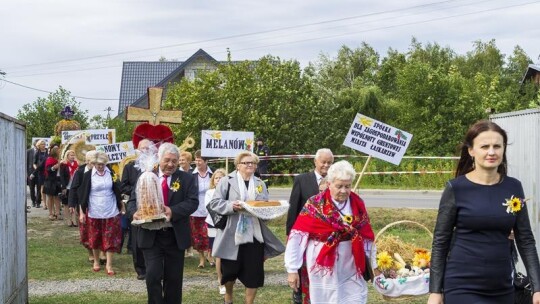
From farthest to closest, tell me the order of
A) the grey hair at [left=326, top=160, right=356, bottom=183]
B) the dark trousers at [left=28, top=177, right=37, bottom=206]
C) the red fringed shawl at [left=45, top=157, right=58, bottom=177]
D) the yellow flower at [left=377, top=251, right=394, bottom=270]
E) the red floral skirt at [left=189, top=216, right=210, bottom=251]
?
the dark trousers at [left=28, top=177, right=37, bottom=206] < the red fringed shawl at [left=45, top=157, right=58, bottom=177] < the red floral skirt at [left=189, top=216, right=210, bottom=251] < the yellow flower at [left=377, top=251, right=394, bottom=270] < the grey hair at [left=326, top=160, right=356, bottom=183]

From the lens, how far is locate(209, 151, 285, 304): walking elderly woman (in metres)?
9.34

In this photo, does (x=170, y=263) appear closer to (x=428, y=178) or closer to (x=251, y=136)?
(x=251, y=136)

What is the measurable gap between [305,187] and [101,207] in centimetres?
493

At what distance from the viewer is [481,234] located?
16.9 feet

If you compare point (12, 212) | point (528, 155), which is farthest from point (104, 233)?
point (528, 155)

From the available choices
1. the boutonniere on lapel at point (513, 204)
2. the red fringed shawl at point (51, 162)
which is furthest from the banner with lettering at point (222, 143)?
the boutonniere on lapel at point (513, 204)

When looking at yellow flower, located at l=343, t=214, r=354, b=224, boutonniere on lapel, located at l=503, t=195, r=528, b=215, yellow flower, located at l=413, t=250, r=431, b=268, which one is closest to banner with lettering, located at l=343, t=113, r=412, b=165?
yellow flower, located at l=413, t=250, r=431, b=268

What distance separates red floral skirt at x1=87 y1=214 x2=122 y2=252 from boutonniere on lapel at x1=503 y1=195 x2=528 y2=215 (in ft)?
28.8

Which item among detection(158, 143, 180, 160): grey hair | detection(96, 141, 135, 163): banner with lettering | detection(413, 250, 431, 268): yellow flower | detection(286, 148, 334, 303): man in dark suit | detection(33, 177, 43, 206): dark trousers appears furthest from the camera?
detection(33, 177, 43, 206): dark trousers

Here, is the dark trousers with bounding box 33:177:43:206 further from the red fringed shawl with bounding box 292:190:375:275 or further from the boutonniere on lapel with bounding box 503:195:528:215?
the boutonniere on lapel with bounding box 503:195:528:215

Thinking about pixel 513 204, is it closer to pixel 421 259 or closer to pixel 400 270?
pixel 400 270

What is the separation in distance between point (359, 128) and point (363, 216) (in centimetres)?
458

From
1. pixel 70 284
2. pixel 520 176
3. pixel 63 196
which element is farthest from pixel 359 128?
pixel 63 196

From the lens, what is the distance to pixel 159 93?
12.4 metres
